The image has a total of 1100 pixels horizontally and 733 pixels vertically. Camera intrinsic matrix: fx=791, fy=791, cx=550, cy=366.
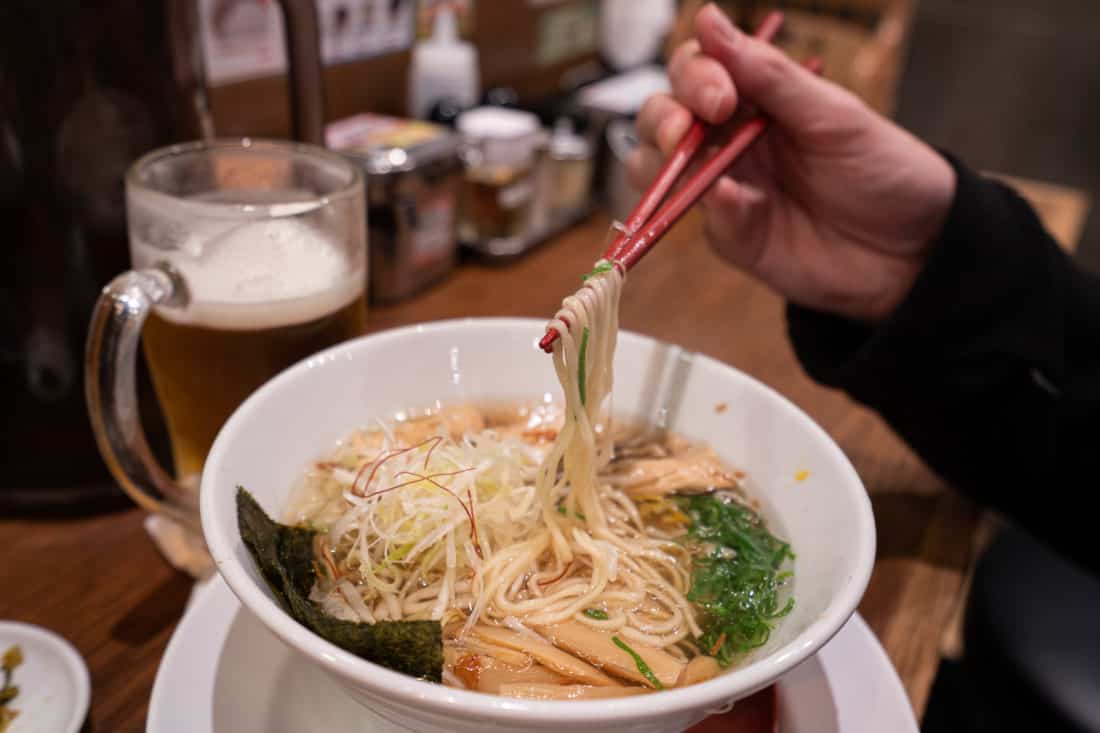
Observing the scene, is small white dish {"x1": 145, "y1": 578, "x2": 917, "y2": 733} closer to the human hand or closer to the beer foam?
the beer foam

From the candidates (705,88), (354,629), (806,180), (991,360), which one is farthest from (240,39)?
(991,360)

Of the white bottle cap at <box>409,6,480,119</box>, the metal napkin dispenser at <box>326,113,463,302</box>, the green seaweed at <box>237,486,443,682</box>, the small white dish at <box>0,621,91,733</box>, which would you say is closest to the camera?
the green seaweed at <box>237,486,443,682</box>

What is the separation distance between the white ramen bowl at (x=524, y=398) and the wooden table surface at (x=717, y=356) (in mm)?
277

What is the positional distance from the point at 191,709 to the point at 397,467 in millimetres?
300

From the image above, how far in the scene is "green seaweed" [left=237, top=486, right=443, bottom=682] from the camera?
2.13 ft

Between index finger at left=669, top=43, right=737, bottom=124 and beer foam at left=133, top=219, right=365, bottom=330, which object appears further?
index finger at left=669, top=43, right=737, bottom=124

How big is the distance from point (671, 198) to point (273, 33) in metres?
1.13

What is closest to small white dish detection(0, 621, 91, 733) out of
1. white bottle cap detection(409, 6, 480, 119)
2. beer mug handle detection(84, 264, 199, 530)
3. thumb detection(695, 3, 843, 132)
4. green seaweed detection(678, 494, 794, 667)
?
beer mug handle detection(84, 264, 199, 530)

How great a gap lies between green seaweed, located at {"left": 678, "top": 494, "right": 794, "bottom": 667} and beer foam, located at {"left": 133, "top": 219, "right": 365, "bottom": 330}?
1.78 feet

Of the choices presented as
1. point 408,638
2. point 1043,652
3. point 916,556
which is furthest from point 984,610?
point 408,638

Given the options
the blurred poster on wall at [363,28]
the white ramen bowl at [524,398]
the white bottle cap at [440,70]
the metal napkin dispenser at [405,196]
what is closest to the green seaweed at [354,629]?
the white ramen bowl at [524,398]

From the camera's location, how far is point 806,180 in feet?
4.67

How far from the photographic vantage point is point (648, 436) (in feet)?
3.51

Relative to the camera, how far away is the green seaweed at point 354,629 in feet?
2.13
